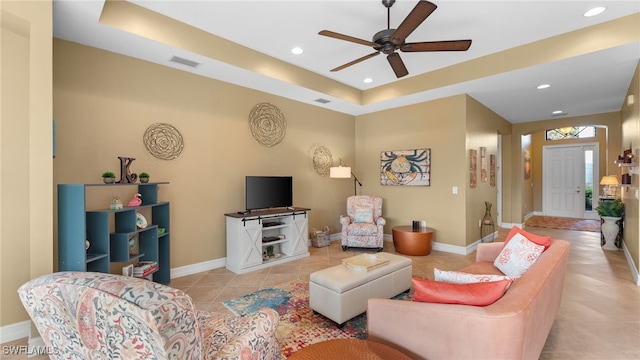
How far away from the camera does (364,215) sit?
530 cm

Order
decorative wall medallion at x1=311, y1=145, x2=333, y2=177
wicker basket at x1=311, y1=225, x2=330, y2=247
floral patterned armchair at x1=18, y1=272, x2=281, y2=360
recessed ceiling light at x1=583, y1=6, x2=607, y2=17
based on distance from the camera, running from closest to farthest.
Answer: floral patterned armchair at x1=18, y1=272, x2=281, y2=360, recessed ceiling light at x1=583, y1=6, x2=607, y2=17, wicker basket at x1=311, y1=225, x2=330, y2=247, decorative wall medallion at x1=311, y1=145, x2=333, y2=177

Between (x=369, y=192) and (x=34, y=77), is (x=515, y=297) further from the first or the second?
(x=369, y=192)

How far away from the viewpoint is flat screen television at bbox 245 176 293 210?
4230 mm

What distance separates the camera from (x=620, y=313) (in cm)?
274

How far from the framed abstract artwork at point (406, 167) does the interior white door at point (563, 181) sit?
21.2 ft

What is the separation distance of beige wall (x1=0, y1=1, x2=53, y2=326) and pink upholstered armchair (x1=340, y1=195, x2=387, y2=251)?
3937 mm

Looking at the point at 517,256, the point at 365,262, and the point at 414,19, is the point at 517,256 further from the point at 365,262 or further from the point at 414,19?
the point at 414,19

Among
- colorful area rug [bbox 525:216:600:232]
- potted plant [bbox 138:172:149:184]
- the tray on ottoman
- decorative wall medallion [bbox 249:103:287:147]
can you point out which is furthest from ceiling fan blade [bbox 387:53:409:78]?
colorful area rug [bbox 525:216:600:232]

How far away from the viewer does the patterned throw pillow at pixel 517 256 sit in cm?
239

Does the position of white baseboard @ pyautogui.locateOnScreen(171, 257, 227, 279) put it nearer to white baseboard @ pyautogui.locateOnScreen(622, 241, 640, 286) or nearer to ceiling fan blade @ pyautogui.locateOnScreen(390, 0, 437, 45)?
ceiling fan blade @ pyautogui.locateOnScreen(390, 0, 437, 45)

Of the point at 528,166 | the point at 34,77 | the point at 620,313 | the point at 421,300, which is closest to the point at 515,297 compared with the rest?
the point at 421,300

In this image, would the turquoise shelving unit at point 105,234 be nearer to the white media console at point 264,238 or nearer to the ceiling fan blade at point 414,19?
the white media console at point 264,238

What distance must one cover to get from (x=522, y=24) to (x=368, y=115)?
3359 mm

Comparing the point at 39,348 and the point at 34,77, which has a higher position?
the point at 34,77
